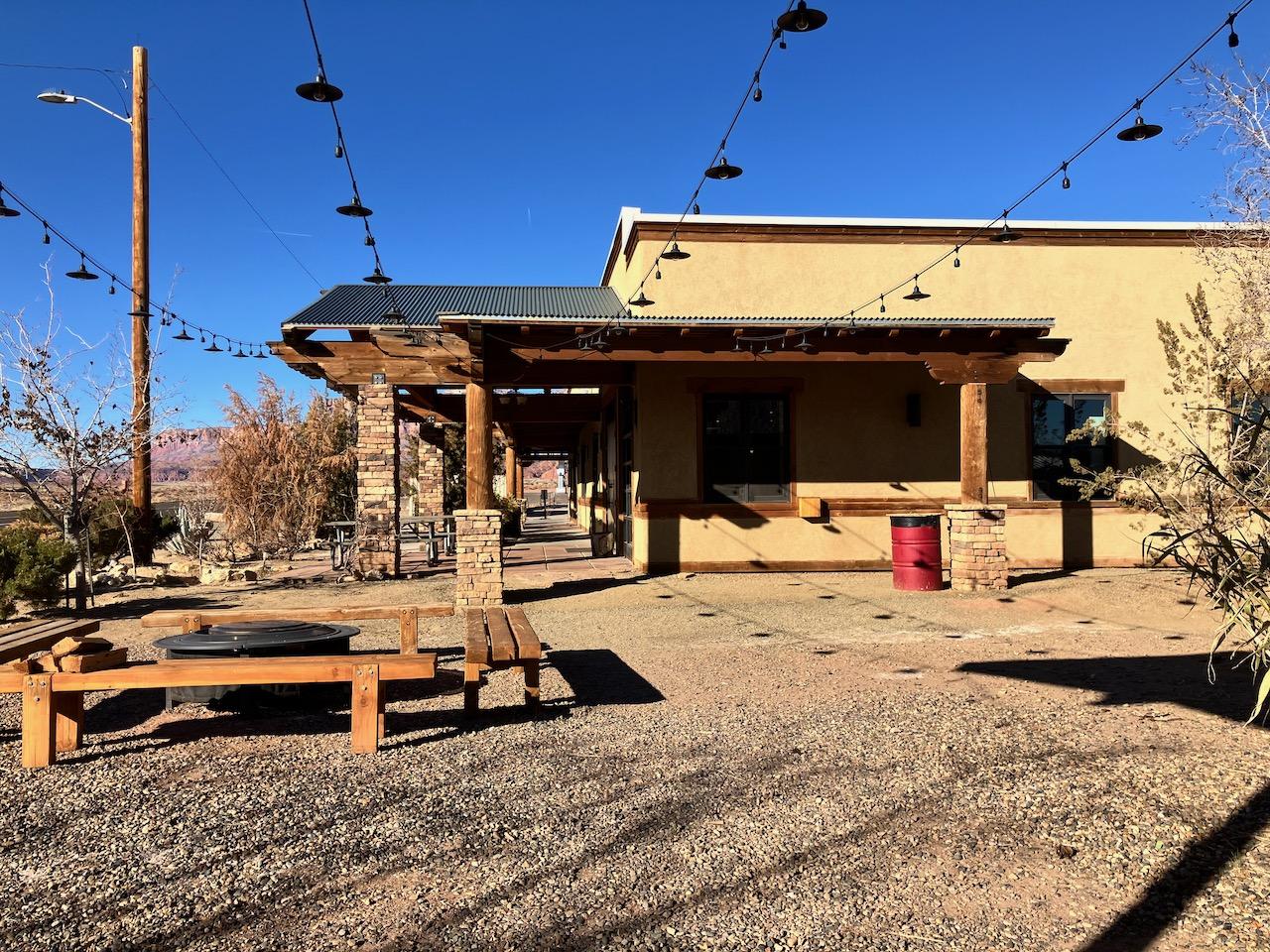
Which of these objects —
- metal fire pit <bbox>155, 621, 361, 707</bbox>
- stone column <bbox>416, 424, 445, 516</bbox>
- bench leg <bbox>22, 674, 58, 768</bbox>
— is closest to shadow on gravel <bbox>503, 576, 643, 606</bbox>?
metal fire pit <bbox>155, 621, 361, 707</bbox>

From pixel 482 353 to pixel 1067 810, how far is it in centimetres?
806

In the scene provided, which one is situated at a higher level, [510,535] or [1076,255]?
[1076,255]

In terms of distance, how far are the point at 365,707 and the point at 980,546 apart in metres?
8.66

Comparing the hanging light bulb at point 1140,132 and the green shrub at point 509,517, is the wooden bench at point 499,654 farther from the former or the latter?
the green shrub at point 509,517

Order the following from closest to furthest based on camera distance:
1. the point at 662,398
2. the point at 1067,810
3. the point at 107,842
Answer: the point at 107,842
the point at 1067,810
the point at 662,398

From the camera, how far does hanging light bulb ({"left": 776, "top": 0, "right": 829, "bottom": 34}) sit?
4988mm

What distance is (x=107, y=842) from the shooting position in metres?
3.40

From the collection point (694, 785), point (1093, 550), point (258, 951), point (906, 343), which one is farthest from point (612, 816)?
point (1093, 550)

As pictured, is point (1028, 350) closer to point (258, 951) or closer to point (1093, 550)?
point (1093, 550)

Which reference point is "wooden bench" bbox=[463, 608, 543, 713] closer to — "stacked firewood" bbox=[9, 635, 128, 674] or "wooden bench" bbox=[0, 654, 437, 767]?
"wooden bench" bbox=[0, 654, 437, 767]

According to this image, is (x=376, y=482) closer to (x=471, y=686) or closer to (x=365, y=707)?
(x=471, y=686)

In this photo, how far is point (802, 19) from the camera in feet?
16.5

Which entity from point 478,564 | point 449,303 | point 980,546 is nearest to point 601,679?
point 478,564

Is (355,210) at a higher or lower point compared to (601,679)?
higher
